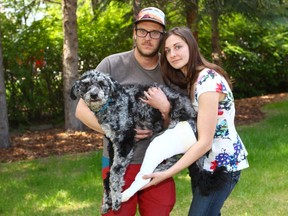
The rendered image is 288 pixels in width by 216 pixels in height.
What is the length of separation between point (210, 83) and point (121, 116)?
2.05 feet

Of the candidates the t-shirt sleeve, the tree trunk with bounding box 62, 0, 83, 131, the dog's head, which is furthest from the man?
the tree trunk with bounding box 62, 0, 83, 131

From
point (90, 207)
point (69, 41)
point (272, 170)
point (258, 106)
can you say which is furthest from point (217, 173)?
point (258, 106)

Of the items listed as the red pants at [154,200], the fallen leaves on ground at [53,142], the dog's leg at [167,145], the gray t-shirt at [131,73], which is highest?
the gray t-shirt at [131,73]

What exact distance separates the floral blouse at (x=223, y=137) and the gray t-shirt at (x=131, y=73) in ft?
1.40

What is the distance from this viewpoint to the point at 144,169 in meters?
3.13

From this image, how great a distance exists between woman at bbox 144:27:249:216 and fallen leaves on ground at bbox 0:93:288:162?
5.19 metres

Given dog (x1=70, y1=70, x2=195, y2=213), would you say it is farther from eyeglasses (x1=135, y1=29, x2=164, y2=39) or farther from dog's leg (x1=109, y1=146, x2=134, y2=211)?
eyeglasses (x1=135, y1=29, x2=164, y2=39)

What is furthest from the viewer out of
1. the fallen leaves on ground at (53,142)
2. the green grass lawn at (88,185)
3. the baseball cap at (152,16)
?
the fallen leaves on ground at (53,142)

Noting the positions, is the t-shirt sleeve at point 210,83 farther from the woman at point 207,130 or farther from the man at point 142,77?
the man at point 142,77

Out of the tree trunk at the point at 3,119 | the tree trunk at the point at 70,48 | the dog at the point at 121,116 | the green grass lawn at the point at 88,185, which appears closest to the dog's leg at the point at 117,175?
the dog at the point at 121,116

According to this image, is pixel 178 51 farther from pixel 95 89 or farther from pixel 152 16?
pixel 95 89

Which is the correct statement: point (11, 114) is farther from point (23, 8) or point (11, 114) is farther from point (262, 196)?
point (262, 196)

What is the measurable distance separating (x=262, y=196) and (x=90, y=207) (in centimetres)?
193

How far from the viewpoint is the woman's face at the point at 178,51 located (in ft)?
10.0
